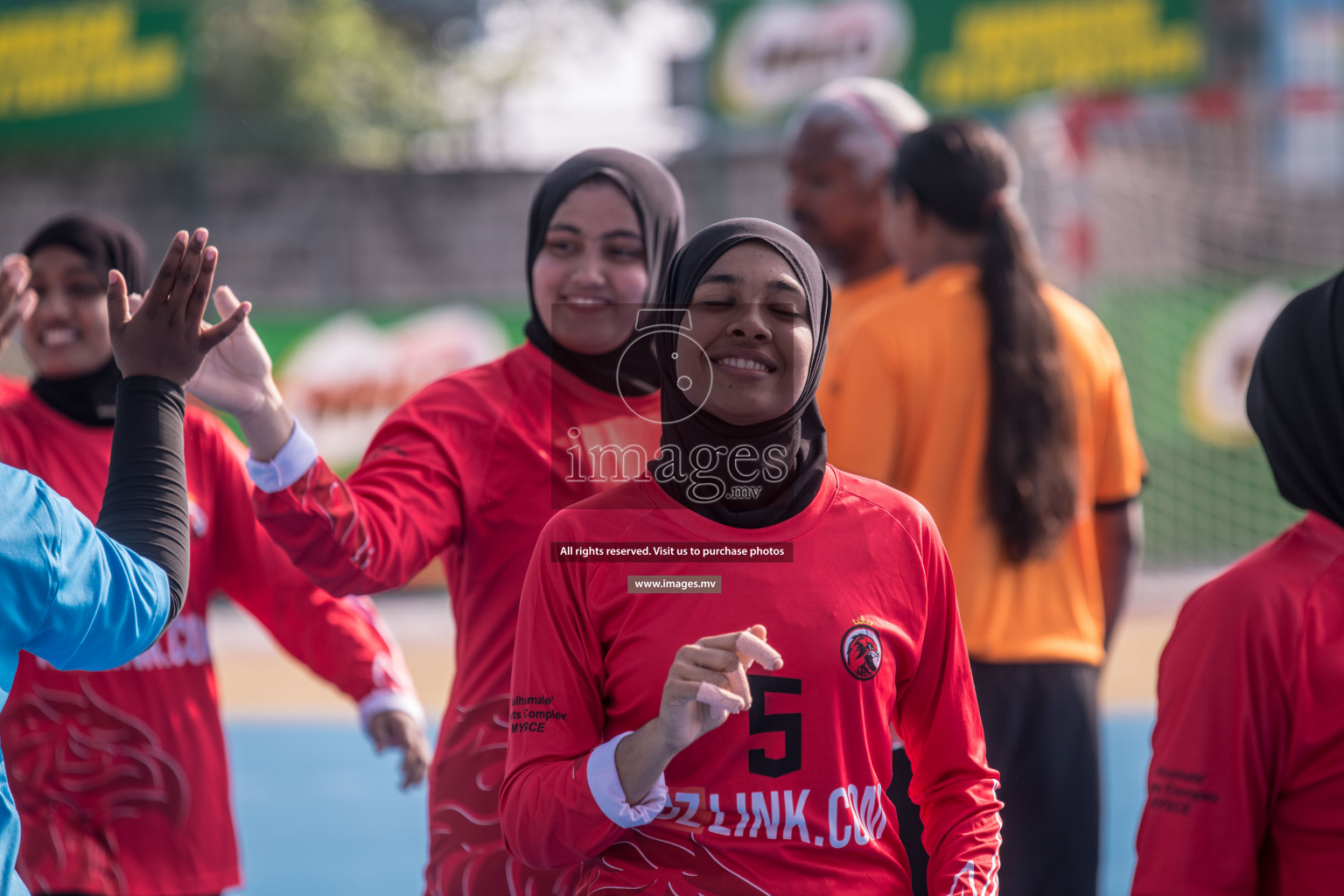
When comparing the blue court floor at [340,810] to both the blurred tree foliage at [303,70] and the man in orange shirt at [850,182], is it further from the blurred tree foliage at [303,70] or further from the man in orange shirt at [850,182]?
the blurred tree foliage at [303,70]

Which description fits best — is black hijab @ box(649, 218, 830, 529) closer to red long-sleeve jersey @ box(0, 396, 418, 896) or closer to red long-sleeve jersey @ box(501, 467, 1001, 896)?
red long-sleeve jersey @ box(501, 467, 1001, 896)

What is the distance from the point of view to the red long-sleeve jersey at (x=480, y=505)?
2271 millimetres

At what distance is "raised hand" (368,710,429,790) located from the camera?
2.88 metres

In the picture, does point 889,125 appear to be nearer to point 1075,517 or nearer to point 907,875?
point 1075,517

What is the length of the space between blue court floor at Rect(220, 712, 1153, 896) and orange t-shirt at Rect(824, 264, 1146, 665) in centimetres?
211

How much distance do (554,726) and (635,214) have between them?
1068mm

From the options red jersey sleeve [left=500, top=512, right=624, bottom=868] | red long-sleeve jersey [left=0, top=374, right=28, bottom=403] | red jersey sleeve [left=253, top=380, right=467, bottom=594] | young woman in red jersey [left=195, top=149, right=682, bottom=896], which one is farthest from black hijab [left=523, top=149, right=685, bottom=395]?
red long-sleeve jersey [left=0, top=374, right=28, bottom=403]

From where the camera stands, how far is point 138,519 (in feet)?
6.31

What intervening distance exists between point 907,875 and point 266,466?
111cm

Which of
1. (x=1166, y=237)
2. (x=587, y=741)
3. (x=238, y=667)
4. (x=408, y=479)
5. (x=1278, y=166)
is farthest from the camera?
(x=1278, y=166)

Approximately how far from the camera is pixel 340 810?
20.7 ft

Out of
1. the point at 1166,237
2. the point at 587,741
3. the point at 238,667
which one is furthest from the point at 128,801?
the point at 1166,237

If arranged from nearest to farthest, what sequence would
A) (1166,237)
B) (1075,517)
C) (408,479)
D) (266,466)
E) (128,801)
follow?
(266,466)
(408,479)
(128,801)
(1075,517)
(1166,237)

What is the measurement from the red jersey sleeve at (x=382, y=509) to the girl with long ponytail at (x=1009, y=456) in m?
0.95
